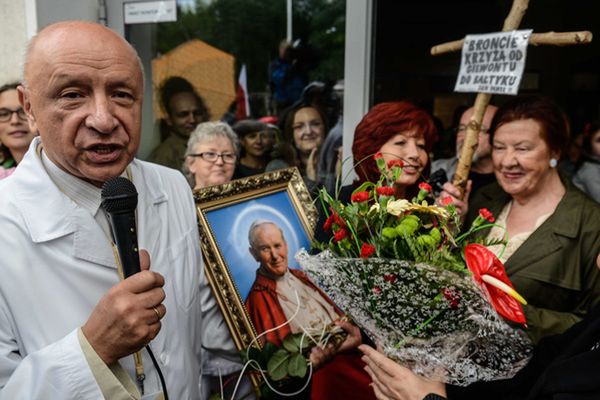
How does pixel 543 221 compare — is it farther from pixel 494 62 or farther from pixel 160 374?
pixel 160 374

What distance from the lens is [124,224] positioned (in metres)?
1.16

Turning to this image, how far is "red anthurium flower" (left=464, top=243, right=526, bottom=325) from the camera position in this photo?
4.45ft

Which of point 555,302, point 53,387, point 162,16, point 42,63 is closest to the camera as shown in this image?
point 53,387

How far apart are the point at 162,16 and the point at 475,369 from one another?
361 cm

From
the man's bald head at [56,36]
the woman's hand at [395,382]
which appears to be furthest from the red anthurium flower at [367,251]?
the man's bald head at [56,36]

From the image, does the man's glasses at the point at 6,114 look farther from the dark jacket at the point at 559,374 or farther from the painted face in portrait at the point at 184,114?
the dark jacket at the point at 559,374

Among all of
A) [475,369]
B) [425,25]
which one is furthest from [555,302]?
[425,25]

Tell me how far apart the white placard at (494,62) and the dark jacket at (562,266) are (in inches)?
22.2

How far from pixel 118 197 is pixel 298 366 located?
2.87 ft

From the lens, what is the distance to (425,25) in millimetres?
4250

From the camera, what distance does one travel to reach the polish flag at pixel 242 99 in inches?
166

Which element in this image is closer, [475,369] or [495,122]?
[475,369]

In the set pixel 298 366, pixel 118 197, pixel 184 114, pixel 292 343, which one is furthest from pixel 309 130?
pixel 118 197

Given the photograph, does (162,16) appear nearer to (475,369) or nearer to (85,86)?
(85,86)
